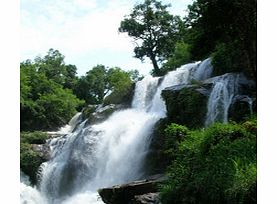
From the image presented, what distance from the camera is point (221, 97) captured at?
22.7 ft

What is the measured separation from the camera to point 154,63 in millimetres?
12031

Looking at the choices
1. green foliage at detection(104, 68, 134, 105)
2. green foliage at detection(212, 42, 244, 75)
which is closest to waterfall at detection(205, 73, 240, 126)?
green foliage at detection(212, 42, 244, 75)

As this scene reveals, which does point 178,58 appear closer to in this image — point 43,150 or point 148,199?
point 43,150

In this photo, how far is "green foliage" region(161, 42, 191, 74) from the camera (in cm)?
1148

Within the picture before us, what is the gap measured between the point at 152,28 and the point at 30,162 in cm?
420

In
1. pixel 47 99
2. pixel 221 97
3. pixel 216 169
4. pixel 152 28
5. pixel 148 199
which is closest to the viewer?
pixel 216 169

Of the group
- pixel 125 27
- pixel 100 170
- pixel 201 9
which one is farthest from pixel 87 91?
pixel 201 9

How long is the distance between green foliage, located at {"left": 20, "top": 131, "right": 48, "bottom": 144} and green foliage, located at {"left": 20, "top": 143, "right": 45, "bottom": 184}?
2.36ft

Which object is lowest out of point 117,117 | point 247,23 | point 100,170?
point 100,170

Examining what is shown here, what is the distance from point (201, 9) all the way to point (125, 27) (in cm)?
490

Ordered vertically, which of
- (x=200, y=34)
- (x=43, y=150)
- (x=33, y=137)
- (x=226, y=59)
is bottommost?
(x=43, y=150)

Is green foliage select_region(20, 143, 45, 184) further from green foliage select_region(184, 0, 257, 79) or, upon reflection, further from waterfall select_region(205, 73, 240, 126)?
green foliage select_region(184, 0, 257, 79)

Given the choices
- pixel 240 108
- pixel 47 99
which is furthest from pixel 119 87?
pixel 240 108

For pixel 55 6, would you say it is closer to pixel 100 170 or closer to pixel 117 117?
pixel 100 170
